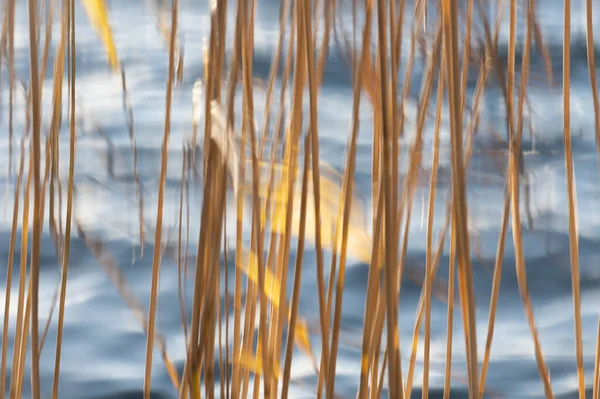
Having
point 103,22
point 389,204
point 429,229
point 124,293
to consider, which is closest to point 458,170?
point 389,204

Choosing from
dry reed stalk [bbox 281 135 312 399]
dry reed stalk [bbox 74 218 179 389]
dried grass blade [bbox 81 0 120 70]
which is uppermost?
dried grass blade [bbox 81 0 120 70]

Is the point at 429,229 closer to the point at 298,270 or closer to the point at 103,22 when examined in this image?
the point at 298,270

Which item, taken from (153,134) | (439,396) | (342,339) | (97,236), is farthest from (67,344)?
(153,134)

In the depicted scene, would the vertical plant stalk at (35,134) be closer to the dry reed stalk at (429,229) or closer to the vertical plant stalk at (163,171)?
the vertical plant stalk at (163,171)

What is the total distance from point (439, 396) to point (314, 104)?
1.06 m

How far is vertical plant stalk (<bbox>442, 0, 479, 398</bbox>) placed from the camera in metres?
0.42

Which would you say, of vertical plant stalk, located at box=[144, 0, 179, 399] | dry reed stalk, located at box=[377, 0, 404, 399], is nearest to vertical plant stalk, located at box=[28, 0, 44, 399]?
vertical plant stalk, located at box=[144, 0, 179, 399]

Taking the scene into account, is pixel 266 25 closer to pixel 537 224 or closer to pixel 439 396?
pixel 537 224

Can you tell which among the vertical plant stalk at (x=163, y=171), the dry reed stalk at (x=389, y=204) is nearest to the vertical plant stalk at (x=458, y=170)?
the dry reed stalk at (x=389, y=204)

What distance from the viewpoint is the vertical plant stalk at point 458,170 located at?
0.42m

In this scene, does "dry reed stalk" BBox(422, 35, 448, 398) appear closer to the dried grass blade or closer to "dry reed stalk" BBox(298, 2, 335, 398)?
"dry reed stalk" BBox(298, 2, 335, 398)

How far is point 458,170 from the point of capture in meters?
0.44

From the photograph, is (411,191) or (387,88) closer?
(387,88)

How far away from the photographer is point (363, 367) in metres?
0.51
